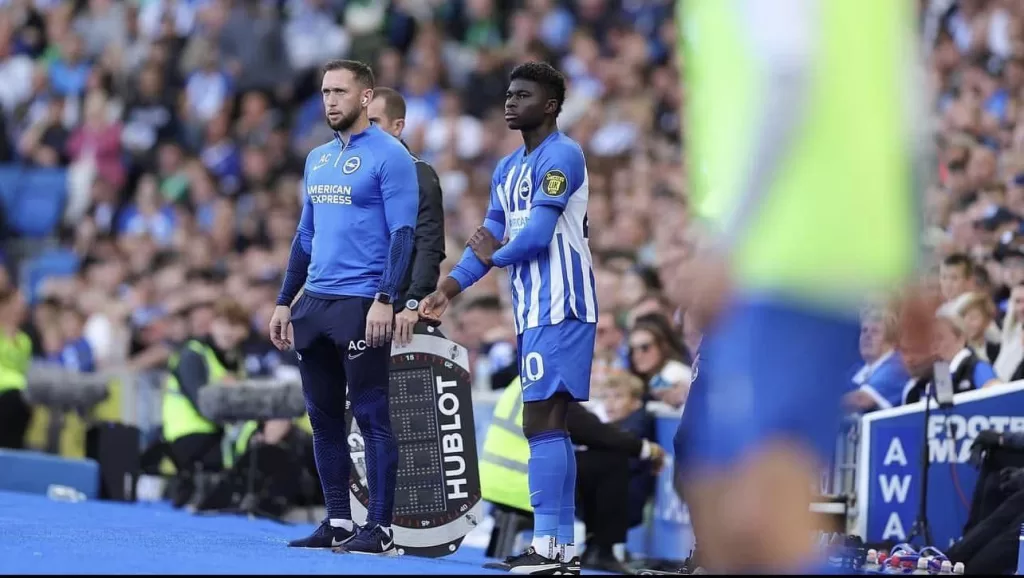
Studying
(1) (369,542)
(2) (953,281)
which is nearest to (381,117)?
(1) (369,542)

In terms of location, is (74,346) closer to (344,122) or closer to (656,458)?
(656,458)

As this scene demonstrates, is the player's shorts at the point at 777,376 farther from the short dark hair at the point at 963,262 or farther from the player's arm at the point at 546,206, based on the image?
the short dark hair at the point at 963,262

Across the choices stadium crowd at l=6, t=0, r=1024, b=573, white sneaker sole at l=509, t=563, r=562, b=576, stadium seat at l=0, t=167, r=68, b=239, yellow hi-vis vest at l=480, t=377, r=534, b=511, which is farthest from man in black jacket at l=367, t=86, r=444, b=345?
stadium seat at l=0, t=167, r=68, b=239

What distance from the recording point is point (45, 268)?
2053cm

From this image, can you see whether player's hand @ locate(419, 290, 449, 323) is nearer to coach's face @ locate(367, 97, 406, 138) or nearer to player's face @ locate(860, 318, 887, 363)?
coach's face @ locate(367, 97, 406, 138)

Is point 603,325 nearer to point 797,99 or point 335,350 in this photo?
point 335,350

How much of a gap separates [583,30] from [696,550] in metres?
13.9

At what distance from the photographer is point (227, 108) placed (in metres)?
22.0

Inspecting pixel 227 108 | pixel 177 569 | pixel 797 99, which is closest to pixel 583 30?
pixel 227 108

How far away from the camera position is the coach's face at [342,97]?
7.95m

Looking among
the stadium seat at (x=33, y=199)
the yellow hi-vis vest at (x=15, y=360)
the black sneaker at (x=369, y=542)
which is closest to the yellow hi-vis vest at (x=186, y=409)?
the yellow hi-vis vest at (x=15, y=360)

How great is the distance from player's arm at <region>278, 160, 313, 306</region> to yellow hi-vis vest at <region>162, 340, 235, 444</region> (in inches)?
186

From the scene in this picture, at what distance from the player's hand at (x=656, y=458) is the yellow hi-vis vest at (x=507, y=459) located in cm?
82

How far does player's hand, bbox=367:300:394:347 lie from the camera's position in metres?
7.59
